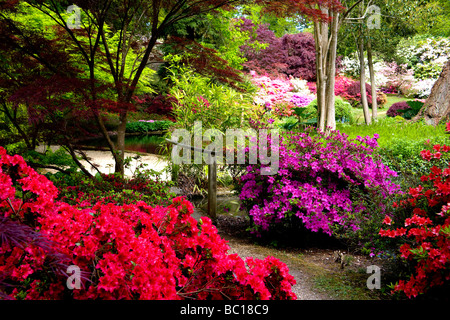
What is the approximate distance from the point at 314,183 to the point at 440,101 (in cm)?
559

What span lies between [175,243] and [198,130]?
168 inches

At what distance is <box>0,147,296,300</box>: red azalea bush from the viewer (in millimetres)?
1312

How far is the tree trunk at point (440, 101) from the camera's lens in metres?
7.72

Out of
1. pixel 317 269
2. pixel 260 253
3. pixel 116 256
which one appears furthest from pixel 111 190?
pixel 116 256

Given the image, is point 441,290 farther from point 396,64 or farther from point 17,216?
point 396,64

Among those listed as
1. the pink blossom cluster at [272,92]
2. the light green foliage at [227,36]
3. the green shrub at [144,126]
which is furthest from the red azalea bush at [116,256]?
the green shrub at [144,126]

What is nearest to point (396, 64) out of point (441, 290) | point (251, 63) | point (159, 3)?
point (251, 63)

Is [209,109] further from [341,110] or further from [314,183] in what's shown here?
[341,110]

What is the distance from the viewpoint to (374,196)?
314 cm

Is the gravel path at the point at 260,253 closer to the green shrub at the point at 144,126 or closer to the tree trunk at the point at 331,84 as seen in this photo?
the tree trunk at the point at 331,84

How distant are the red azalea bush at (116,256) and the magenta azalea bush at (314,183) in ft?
6.87

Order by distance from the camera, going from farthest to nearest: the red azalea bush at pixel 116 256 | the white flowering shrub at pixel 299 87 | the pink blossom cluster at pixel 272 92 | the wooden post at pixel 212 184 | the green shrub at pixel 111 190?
1. the white flowering shrub at pixel 299 87
2. the pink blossom cluster at pixel 272 92
3. the wooden post at pixel 212 184
4. the green shrub at pixel 111 190
5. the red azalea bush at pixel 116 256

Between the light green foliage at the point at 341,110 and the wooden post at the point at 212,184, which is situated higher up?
the light green foliage at the point at 341,110

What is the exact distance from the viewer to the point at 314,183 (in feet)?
12.7
